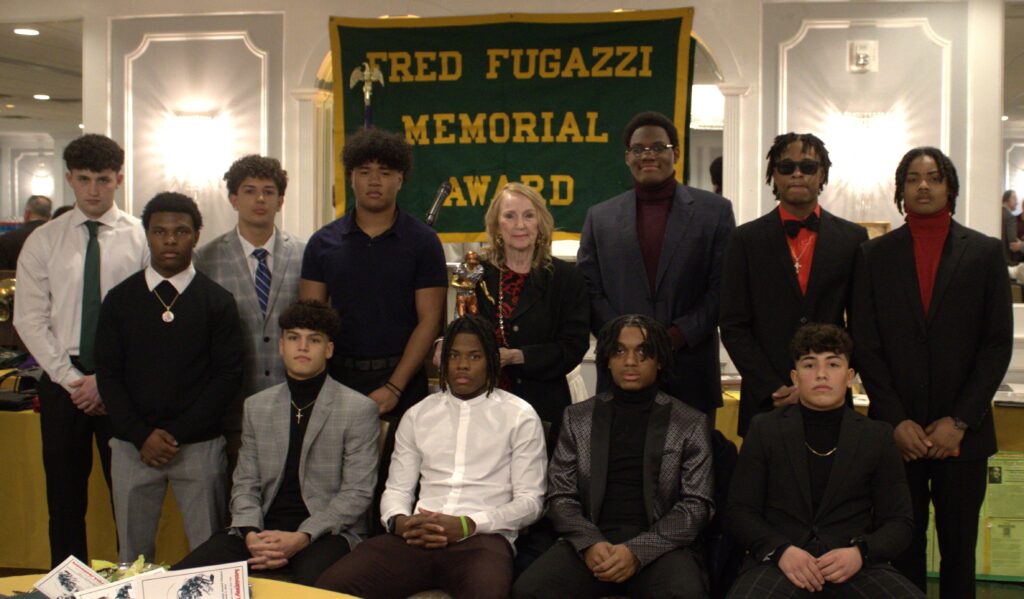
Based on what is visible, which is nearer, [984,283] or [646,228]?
[984,283]

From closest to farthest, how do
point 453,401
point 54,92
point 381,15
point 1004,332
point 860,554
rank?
→ point 860,554
point 1004,332
point 453,401
point 381,15
point 54,92

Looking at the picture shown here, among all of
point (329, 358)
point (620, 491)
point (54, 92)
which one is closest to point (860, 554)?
point (620, 491)

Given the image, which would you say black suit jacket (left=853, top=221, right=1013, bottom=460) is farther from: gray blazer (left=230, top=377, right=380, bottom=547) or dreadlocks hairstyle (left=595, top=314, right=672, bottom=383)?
gray blazer (left=230, top=377, right=380, bottom=547)

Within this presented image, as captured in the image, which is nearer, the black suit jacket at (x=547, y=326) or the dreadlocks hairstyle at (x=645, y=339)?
the dreadlocks hairstyle at (x=645, y=339)

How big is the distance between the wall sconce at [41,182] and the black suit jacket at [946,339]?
16117 mm

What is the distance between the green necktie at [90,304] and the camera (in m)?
3.59

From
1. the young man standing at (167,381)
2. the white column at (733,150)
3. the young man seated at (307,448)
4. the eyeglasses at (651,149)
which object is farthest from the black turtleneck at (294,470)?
the white column at (733,150)

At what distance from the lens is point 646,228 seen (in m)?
3.50

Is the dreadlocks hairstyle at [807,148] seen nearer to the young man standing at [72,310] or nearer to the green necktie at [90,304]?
the young man standing at [72,310]

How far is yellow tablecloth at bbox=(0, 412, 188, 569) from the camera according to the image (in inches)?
164

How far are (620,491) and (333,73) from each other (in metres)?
3.56

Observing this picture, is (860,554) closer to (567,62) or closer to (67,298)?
(67,298)

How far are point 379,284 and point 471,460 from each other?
73cm

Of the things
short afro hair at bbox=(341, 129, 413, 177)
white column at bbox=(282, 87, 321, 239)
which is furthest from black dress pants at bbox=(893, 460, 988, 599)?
white column at bbox=(282, 87, 321, 239)
